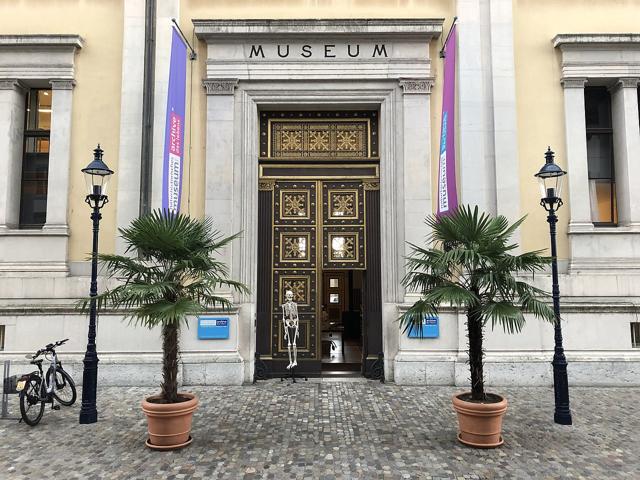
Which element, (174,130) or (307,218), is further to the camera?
(307,218)

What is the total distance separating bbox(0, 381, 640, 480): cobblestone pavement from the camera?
5660 mm

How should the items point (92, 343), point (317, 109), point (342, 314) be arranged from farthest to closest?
point (342, 314) → point (317, 109) → point (92, 343)

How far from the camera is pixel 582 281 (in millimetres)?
10070

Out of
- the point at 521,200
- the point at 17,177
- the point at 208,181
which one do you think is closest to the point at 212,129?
the point at 208,181

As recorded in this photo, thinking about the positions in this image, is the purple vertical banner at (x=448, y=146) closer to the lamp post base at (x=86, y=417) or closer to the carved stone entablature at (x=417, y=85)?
the carved stone entablature at (x=417, y=85)

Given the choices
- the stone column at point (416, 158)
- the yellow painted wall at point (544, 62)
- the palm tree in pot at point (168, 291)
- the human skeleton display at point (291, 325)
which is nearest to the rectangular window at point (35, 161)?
the palm tree in pot at point (168, 291)

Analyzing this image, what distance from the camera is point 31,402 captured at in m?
7.39

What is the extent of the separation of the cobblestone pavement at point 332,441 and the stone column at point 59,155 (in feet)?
13.3

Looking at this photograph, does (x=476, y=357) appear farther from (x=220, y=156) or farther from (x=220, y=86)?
(x=220, y=86)

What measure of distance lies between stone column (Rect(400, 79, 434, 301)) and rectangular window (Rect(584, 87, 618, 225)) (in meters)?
4.15

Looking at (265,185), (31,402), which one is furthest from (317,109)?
(31,402)

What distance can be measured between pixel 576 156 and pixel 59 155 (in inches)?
483

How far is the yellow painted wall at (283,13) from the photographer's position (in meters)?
10.6

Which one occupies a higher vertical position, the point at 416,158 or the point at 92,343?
the point at 416,158
